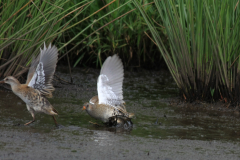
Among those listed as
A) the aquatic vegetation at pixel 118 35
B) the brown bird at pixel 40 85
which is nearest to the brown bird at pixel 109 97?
the brown bird at pixel 40 85

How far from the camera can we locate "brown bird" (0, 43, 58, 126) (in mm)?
4793

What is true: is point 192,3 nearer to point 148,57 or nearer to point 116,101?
point 116,101

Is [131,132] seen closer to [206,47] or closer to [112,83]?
[112,83]

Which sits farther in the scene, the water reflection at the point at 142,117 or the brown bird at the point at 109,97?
the brown bird at the point at 109,97

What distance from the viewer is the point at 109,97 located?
5.08 metres

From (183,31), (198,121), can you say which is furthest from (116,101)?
(183,31)

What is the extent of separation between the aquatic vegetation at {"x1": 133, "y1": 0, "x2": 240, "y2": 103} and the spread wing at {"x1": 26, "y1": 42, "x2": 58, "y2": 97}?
153 centimetres

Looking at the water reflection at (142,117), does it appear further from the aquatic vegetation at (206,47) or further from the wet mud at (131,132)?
the aquatic vegetation at (206,47)

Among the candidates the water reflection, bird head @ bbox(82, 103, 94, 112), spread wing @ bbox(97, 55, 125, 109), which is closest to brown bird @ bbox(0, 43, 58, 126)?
the water reflection

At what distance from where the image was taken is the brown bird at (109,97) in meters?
4.95

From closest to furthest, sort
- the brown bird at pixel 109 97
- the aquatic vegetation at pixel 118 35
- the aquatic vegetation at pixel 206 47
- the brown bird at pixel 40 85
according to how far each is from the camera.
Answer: the brown bird at pixel 40 85 → the brown bird at pixel 109 97 → the aquatic vegetation at pixel 206 47 → the aquatic vegetation at pixel 118 35

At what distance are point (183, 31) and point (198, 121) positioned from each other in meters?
1.30

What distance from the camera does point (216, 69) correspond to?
226 inches

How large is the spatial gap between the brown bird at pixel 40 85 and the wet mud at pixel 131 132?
0.74 feet
